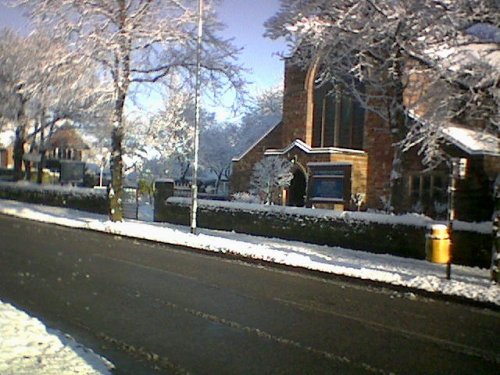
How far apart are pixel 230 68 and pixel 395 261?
10776 mm

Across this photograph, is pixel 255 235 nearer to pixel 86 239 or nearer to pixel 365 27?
pixel 86 239

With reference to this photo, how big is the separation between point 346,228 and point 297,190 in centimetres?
1368

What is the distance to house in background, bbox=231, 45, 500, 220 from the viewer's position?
22344mm

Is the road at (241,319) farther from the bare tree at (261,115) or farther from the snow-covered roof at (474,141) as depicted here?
the bare tree at (261,115)

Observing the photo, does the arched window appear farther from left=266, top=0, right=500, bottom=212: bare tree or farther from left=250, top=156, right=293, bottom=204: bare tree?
left=266, top=0, right=500, bottom=212: bare tree

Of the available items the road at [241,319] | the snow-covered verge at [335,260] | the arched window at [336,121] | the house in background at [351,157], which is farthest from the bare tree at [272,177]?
the road at [241,319]

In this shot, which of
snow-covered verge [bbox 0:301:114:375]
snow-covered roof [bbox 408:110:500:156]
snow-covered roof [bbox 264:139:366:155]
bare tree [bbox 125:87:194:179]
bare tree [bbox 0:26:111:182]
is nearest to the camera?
snow-covered verge [bbox 0:301:114:375]

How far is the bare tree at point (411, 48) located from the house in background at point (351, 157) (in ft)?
2.75

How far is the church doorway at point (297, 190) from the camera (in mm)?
30705

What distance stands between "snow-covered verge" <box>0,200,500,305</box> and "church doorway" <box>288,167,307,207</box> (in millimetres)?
9907

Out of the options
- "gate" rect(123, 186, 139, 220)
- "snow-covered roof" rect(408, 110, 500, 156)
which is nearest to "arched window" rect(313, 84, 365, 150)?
"snow-covered roof" rect(408, 110, 500, 156)

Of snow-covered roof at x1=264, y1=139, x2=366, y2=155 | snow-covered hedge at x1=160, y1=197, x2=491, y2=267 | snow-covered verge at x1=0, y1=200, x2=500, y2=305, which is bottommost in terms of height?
snow-covered verge at x1=0, y1=200, x2=500, y2=305

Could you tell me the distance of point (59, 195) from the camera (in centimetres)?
3103

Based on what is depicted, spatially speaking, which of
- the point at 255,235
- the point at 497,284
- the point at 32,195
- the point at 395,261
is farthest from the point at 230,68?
the point at 32,195
